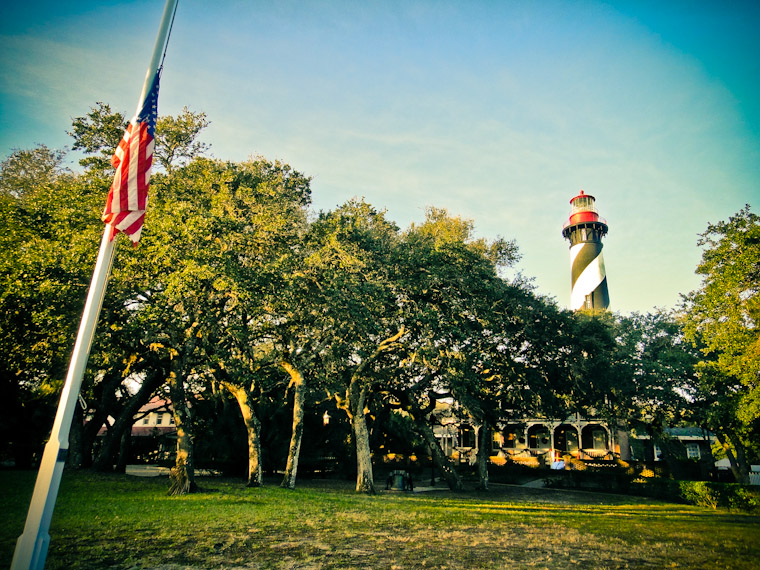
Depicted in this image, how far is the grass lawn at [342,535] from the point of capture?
28.3ft

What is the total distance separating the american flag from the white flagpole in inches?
11.5

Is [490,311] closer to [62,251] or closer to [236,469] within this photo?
[62,251]

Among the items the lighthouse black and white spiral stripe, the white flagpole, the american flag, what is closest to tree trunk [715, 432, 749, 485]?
the lighthouse black and white spiral stripe

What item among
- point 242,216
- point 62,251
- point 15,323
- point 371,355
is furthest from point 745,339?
point 15,323

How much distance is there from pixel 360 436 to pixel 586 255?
150ft

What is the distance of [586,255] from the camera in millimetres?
58688

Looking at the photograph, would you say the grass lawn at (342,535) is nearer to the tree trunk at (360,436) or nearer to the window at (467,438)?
the tree trunk at (360,436)

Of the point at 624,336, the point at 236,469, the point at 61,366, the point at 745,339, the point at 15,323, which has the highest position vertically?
the point at 624,336

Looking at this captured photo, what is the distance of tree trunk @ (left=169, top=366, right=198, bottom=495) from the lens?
1755cm

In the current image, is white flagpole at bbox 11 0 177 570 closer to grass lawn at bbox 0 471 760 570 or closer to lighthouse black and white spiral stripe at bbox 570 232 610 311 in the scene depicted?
grass lawn at bbox 0 471 760 570

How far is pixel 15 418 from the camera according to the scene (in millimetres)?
26375

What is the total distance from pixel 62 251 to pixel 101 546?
10.5m

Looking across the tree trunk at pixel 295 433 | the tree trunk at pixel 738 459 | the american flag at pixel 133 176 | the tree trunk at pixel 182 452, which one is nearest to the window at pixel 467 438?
the tree trunk at pixel 738 459

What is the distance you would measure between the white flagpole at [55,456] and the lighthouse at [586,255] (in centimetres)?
5715
